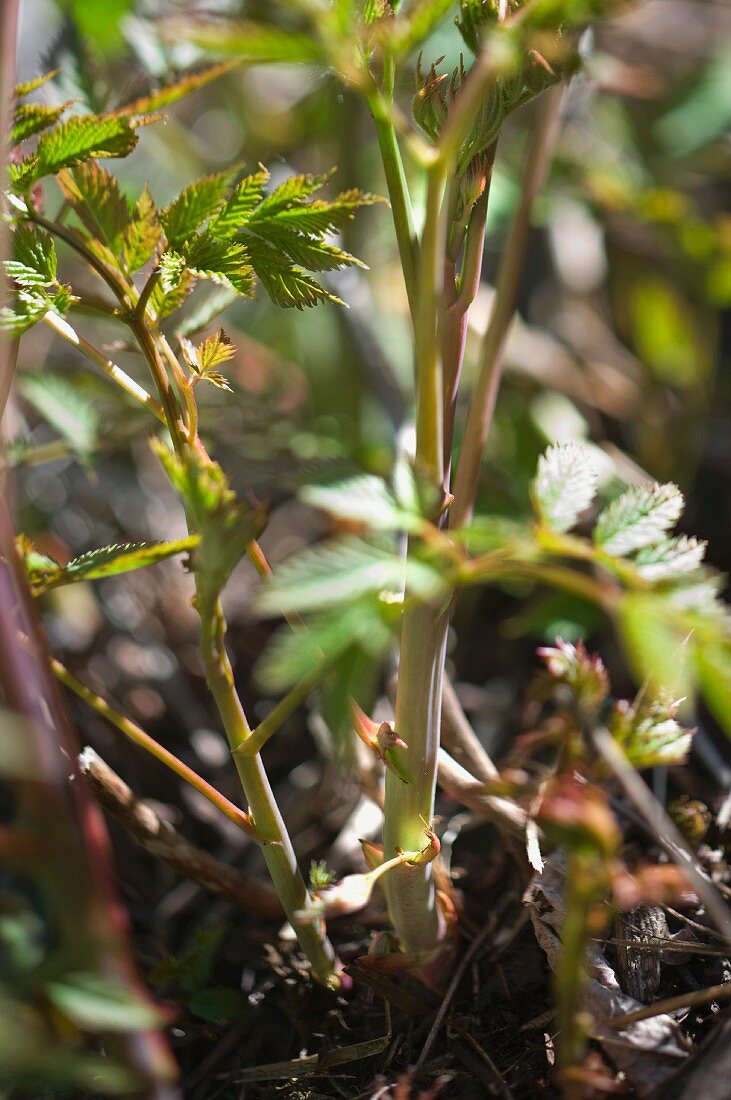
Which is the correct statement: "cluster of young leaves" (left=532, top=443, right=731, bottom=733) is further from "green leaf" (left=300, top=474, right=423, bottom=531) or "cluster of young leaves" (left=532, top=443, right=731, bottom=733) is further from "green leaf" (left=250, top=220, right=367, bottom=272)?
"green leaf" (left=250, top=220, right=367, bottom=272)

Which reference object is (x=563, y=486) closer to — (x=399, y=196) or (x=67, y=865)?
(x=399, y=196)

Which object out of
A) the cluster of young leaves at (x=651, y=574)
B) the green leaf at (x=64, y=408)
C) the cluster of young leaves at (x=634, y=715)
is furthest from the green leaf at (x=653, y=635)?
the green leaf at (x=64, y=408)

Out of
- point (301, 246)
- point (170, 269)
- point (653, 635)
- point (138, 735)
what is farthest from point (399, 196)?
point (138, 735)

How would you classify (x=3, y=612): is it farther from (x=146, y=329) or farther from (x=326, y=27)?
(x=326, y=27)

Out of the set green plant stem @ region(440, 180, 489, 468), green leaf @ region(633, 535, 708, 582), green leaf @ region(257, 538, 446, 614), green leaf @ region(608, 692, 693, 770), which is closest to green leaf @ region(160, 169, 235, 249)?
green plant stem @ region(440, 180, 489, 468)

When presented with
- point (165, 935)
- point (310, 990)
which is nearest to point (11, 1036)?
point (310, 990)
